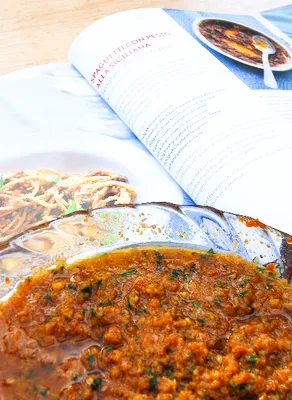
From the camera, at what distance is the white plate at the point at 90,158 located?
4.41ft

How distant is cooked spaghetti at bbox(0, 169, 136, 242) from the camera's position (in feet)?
4.09

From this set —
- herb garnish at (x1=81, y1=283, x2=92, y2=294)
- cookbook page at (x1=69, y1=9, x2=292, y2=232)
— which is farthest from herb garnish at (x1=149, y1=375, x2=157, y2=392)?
cookbook page at (x1=69, y1=9, x2=292, y2=232)

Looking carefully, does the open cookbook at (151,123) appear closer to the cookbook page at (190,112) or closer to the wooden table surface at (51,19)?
the cookbook page at (190,112)

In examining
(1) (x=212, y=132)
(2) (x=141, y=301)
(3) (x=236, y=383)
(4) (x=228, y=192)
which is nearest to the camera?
(3) (x=236, y=383)

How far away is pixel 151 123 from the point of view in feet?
4.57

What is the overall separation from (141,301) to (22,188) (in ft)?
1.75

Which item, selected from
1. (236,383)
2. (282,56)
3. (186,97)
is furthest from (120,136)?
(236,383)

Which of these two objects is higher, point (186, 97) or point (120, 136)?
point (186, 97)

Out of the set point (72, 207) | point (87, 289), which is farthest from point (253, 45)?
point (87, 289)

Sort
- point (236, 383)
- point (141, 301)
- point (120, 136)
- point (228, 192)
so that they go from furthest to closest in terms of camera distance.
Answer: point (120, 136) → point (228, 192) → point (141, 301) → point (236, 383)

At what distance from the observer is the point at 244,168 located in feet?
4.09

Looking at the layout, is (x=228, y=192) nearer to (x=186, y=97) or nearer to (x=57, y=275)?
(x=186, y=97)

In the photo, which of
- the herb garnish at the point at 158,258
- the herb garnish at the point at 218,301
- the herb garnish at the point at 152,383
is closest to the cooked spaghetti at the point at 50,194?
the herb garnish at the point at 158,258

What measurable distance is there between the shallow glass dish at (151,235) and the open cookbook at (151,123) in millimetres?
148
